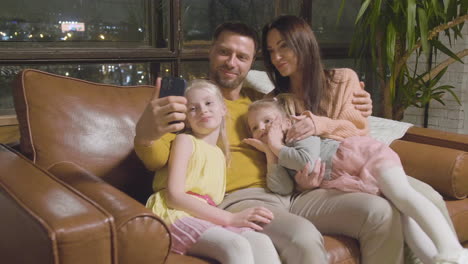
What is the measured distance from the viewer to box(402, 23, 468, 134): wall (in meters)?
3.11

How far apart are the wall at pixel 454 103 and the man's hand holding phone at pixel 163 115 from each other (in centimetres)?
250

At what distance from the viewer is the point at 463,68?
3.09m

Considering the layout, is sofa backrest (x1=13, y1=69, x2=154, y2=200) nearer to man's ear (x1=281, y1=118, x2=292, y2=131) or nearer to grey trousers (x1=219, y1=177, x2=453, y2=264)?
grey trousers (x1=219, y1=177, x2=453, y2=264)

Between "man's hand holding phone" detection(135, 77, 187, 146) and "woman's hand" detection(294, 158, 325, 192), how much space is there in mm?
519

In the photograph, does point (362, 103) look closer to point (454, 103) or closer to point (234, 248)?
point (234, 248)

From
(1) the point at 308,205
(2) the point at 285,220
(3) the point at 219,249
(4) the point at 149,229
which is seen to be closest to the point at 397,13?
(1) the point at 308,205

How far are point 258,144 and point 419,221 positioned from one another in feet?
1.94

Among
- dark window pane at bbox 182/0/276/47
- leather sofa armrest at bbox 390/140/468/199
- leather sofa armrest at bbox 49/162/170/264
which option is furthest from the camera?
dark window pane at bbox 182/0/276/47

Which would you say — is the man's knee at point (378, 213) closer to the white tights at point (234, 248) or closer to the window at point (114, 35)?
the white tights at point (234, 248)

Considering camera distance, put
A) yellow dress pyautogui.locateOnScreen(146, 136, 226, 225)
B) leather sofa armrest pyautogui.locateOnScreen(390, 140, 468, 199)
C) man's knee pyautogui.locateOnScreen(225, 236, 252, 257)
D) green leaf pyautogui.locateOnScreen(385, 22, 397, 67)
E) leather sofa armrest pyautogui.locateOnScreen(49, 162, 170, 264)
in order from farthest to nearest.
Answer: green leaf pyautogui.locateOnScreen(385, 22, 397, 67)
leather sofa armrest pyautogui.locateOnScreen(390, 140, 468, 199)
yellow dress pyautogui.locateOnScreen(146, 136, 226, 225)
man's knee pyautogui.locateOnScreen(225, 236, 252, 257)
leather sofa armrest pyautogui.locateOnScreen(49, 162, 170, 264)

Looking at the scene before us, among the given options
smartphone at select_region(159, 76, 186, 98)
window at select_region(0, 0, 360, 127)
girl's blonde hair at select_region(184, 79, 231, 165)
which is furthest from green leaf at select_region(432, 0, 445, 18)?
smartphone at select_region(159, 76, 186, 98)

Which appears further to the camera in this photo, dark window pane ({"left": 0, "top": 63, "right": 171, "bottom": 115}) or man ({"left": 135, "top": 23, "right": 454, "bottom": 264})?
dark window pane ({"left": 0, "top": 63, "right": 171, "bottom": 115})

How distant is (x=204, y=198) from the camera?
144 centimetres

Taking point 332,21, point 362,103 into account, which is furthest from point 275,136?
point 332,21
